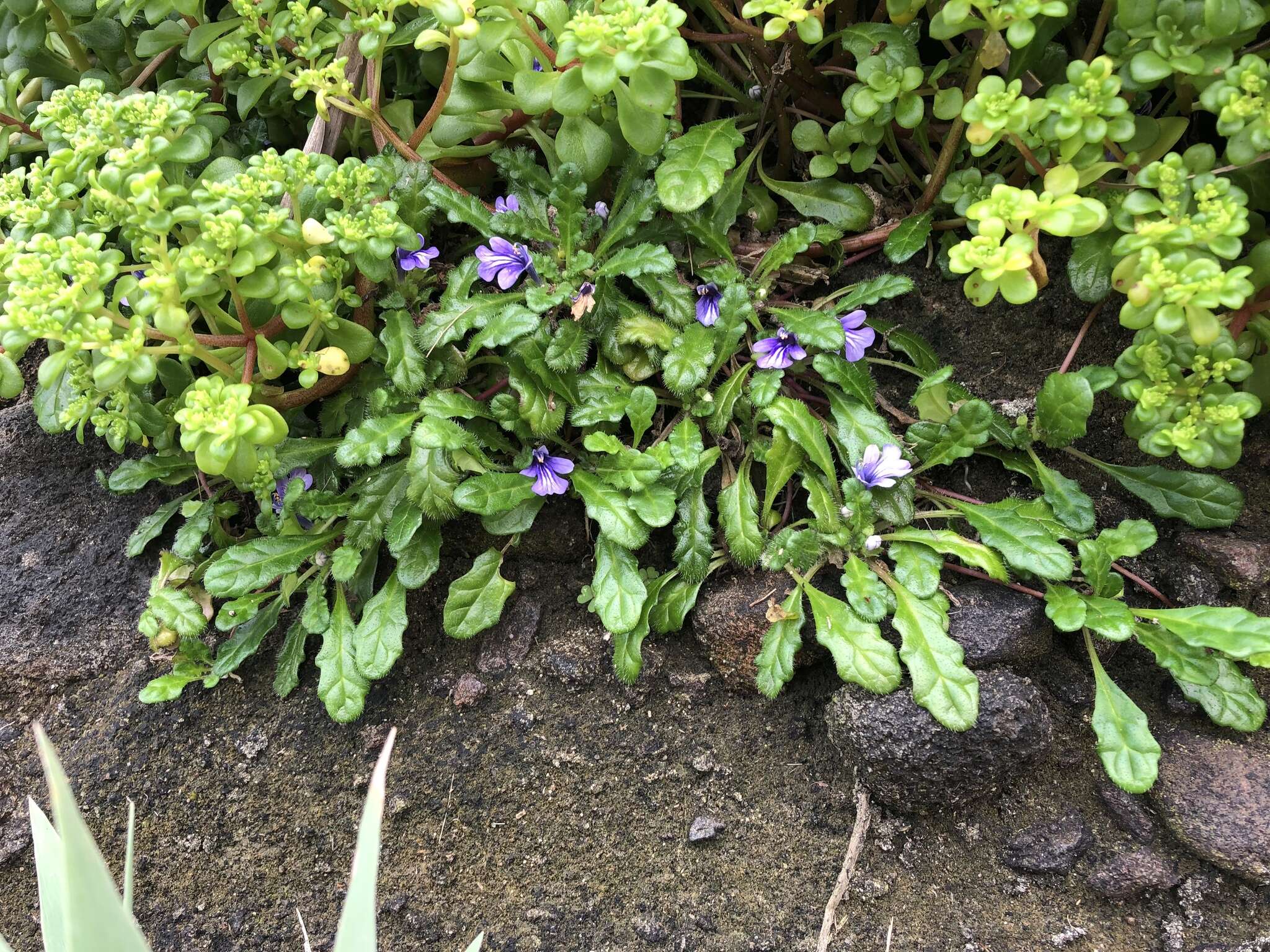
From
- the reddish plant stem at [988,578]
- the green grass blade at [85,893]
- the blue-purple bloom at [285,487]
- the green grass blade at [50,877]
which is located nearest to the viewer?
the green grass blade at [85,893]

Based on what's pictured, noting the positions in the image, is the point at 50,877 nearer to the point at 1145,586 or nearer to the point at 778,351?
the point at 778,351

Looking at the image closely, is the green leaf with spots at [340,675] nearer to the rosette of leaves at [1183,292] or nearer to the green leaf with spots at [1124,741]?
the green leaf with spots at [1124,741]

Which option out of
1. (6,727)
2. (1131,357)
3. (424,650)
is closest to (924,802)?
(1131,357)

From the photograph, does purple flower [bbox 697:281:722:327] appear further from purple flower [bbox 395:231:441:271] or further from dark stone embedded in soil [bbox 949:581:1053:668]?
dark stone embedded in soil [bbox 949:581:1053:668]

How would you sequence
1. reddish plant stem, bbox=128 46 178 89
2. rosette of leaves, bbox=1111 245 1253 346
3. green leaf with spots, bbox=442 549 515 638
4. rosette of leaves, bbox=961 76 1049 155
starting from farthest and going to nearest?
1. reddish plant stem, bbox=128 46 178 89
2. green leaf with spots, bbox=442 549 515 638
3. rosette of leaves, bbox=961 76 1049 155
4. rosette of leaves, bbox=1111 245 1253 346

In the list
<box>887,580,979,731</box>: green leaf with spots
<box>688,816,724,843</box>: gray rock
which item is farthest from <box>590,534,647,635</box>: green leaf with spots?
<box>887,580,979,731</box>: green leaf with spots

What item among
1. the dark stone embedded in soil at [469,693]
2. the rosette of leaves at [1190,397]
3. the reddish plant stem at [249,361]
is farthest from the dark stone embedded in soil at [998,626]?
the reddish plant stem at [249,361]

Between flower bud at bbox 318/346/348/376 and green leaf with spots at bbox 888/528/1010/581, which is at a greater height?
flower bud at bbox 318/346/348/376
